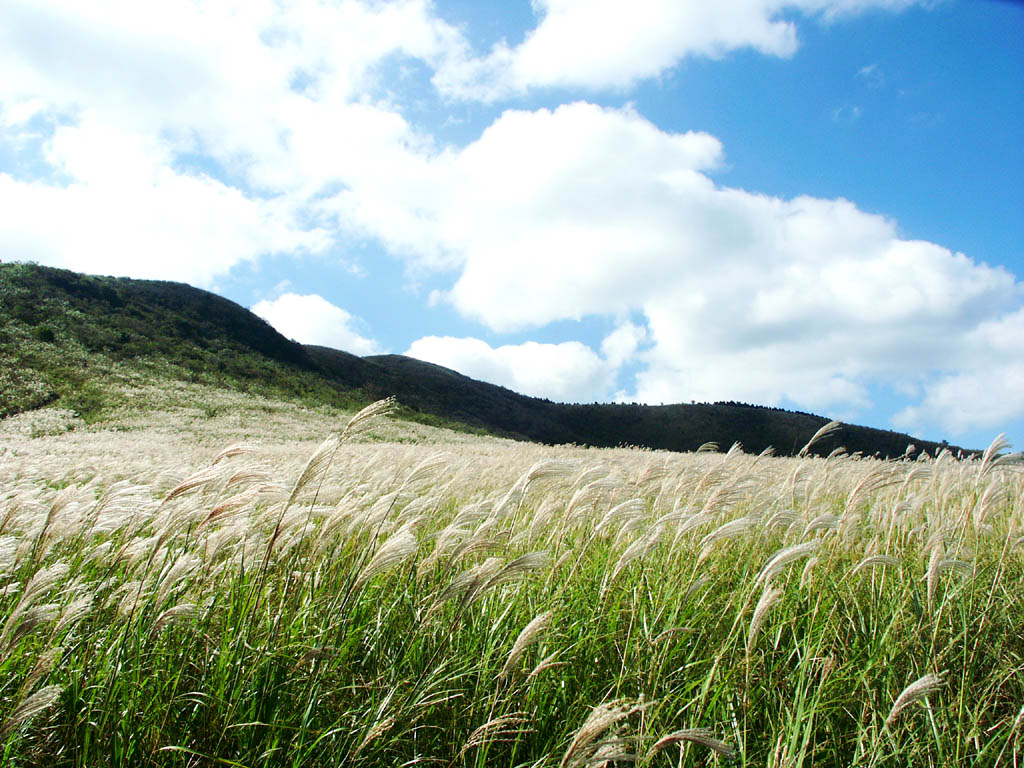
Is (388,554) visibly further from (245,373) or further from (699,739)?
(245,373)

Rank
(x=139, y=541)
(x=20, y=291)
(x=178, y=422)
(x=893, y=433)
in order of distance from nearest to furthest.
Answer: (x=139, y=541) < (x=178, y=422) < (x=20, y=291) < (x=893, y=433)

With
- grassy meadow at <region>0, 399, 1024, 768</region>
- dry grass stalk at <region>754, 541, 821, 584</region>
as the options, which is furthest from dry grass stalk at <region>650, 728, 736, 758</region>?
dry grass stalk at <region>754, 541, 821, 584</region>

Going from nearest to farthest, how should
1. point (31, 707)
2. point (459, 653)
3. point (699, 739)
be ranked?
point (699, 739), point (31, 707), point (459, 653)

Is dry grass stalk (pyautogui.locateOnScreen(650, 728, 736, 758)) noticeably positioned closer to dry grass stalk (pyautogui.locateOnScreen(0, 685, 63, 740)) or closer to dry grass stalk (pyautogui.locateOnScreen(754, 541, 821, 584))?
dry grass stalk (pyautogui.locateOnScreen(754, 541, 821, 584))

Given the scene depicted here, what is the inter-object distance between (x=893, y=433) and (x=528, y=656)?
7483 centimetres

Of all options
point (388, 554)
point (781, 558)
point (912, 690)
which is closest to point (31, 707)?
point (388, 554)

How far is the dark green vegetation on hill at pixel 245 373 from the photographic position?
3778 centimetres

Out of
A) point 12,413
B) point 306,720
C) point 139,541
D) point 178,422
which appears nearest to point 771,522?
point 306,720

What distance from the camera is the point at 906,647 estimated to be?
2.89 meters

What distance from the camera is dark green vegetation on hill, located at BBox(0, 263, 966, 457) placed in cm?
3778

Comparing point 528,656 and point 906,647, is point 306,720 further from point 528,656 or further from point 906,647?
point 906,647

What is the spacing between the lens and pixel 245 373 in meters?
48.8

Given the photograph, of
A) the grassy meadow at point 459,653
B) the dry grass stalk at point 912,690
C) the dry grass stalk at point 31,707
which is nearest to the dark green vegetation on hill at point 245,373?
the grassy meadow at point 459,653

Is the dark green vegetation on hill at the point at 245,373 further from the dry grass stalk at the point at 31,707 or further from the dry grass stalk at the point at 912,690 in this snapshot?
the dry grass stalk at the point at 31,707
